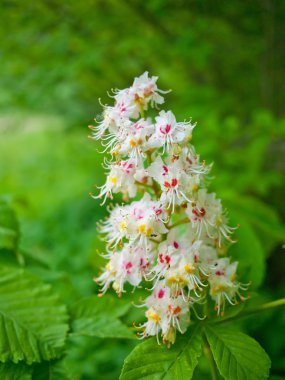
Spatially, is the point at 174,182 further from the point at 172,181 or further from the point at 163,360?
the point at 163,360

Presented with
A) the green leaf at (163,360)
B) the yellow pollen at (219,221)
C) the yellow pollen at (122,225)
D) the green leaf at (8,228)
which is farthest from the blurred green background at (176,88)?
the yellow pollen at (122,225)

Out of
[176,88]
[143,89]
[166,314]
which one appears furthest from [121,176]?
[176,88]

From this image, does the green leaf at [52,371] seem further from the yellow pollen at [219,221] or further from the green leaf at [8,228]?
the yellow pollen at [219,221]

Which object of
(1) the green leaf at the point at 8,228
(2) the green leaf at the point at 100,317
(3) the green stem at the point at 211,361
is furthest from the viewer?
(1) the green leaf at the point at 8,228

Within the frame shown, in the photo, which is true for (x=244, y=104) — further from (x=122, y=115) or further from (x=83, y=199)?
(x=122, y=115)

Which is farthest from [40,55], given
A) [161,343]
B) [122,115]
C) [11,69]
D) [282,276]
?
[161,343]

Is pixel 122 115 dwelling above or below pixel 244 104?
below
